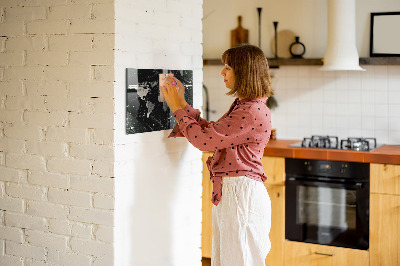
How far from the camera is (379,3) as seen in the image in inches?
175

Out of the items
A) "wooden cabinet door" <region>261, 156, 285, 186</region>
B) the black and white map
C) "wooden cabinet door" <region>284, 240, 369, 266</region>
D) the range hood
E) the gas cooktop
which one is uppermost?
the range hood

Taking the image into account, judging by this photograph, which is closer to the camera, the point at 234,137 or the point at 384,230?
the point at 234,137

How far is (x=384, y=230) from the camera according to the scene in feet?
12.8

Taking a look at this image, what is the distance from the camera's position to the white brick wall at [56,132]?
8.41 feet

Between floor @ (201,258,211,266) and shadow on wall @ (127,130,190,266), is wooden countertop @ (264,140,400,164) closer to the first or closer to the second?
floor @ (201,258,211,266)

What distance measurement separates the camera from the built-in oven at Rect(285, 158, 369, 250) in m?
3.97

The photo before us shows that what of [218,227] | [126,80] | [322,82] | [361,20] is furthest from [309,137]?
[126,80]

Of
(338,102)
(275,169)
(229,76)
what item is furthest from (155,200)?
(338,102)

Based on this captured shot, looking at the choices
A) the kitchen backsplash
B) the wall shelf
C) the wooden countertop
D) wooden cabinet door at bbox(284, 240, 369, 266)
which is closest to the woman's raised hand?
the wooden countertop

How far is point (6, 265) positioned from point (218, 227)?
3.57 ft

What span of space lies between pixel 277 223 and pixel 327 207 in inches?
15.2

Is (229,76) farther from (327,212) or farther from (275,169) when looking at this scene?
(327,212)

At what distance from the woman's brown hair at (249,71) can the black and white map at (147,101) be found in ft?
1.23

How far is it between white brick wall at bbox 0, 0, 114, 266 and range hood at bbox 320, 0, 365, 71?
225 cm
